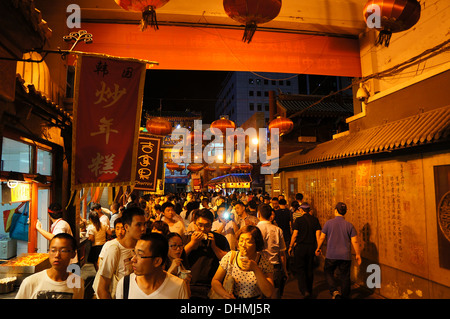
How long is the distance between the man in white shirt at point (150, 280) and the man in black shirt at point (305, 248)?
541cm

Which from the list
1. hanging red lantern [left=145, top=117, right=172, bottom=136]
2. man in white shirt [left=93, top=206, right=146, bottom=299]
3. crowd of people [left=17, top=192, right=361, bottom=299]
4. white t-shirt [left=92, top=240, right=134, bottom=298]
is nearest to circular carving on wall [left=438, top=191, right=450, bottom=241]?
crowd of people [left=17, top=192, right=361, bottom=299]

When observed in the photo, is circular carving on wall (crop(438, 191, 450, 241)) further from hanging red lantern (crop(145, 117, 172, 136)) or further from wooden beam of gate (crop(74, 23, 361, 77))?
hanging red lantern (crop(145, 117, 172, 136))

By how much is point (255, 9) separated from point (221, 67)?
4209mm

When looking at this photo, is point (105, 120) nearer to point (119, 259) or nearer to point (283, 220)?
point (119, 259)

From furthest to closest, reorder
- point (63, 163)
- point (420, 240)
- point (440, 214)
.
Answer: point (63, 163), point (420, 240), point (440, 214)

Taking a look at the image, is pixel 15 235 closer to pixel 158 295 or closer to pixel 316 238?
pixel 158 295

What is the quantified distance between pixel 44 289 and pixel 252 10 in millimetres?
4756

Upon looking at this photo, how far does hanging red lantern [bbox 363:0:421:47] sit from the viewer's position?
204 inches

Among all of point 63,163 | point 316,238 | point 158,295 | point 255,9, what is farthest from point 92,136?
point 316,238

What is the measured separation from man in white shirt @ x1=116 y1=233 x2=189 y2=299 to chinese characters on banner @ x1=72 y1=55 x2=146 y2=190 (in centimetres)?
218

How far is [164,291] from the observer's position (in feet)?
9.38

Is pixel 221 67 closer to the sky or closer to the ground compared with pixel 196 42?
closer to the ground

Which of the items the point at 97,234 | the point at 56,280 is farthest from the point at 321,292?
the point at 56,280

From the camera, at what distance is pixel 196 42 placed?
9.00 meters
